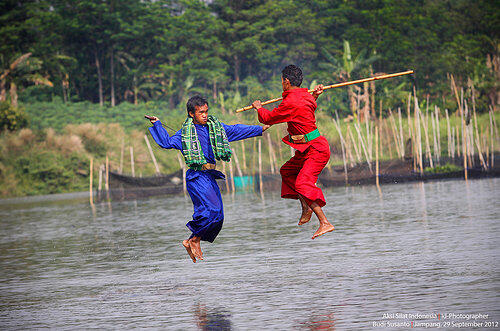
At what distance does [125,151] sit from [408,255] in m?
32.5

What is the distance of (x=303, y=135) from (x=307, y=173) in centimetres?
47

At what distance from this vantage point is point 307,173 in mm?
9656

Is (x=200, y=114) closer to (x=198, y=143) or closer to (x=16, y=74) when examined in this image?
(x=198, y=143)

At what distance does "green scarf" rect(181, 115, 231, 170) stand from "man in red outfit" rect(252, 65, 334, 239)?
536mm

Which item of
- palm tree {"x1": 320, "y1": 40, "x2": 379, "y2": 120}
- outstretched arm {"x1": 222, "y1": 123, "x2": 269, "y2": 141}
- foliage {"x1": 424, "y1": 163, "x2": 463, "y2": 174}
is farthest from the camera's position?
palm tree {"x1": 320, "y1": 40, "x2": 379, "y2": 120}

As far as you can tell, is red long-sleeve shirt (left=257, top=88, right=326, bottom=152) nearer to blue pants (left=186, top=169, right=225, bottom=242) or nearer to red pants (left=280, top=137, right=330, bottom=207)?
red pants (left=280, top=137, right=330, bottom=207)

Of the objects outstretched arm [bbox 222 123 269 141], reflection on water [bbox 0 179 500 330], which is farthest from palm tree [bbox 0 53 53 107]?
outstretched arm [bbox 222 123 269 141]

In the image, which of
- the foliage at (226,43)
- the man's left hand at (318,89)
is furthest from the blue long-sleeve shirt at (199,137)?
the foliage at (226,43)

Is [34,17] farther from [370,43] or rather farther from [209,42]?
[370,43]

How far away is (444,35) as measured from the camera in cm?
5625

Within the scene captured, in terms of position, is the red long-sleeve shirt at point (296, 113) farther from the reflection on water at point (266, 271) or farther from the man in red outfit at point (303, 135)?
the reflection on water at point (266, 271)

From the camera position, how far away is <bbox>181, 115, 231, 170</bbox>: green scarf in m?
9.39

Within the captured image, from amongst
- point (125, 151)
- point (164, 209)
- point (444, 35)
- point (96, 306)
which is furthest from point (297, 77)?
point (444, 35)

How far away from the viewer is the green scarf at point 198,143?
30.8 ft
